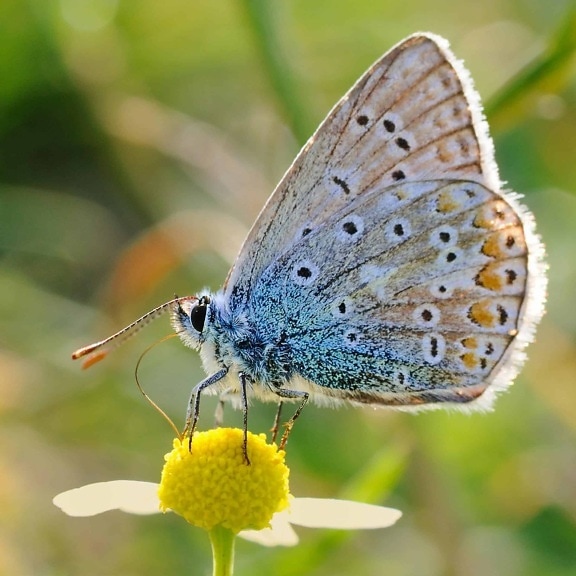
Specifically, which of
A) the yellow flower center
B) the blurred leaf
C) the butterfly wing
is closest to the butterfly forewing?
the butterfly wing

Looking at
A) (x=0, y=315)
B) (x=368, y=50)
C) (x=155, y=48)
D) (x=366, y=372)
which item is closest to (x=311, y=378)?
(x=366, y=372)

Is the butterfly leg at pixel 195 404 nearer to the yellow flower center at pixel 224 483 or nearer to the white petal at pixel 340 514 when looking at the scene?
the yellow flower center at pixel 224 483

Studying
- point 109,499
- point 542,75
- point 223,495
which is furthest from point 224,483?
point 542,75

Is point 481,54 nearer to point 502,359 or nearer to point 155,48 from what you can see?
point 155,48

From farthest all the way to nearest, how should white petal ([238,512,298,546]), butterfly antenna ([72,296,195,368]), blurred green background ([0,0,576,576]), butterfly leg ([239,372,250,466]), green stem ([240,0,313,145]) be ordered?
blurred green background ([0,0,576,576]) < green stem ([240,0,313,145]) < butterfly antenna ([72,296,195,368]) < white petal ([238,512,298,546]) < butterfly leg ([239,372,250,466])

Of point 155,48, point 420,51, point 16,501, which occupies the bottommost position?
point 16,501

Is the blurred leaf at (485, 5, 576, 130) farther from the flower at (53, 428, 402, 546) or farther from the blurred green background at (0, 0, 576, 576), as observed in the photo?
the flower at (53, 428, 402, 546)
